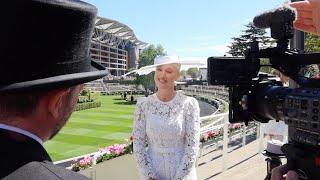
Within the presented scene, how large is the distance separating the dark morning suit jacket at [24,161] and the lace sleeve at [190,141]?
2273 mm

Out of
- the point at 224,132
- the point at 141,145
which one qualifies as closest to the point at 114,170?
the point at 141,145

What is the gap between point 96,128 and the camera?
25.6 metres

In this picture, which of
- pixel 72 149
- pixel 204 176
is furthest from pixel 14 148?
pixel 72 149

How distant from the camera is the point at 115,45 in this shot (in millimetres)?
131375

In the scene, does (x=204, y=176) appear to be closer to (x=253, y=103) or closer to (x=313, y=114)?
(x=253, y=103)

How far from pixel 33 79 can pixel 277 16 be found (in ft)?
4.42

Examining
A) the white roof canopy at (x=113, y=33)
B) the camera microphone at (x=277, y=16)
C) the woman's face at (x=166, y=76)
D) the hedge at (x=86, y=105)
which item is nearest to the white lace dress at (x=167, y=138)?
the woman's face at (x=166, y=76)

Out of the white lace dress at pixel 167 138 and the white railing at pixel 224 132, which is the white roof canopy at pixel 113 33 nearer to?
the white railing at pixel 224 132

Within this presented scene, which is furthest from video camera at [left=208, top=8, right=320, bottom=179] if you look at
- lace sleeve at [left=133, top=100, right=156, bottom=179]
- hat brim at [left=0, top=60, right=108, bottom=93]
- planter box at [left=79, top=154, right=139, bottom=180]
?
planter box at [left=79, top=154, right=139, bottom=180]

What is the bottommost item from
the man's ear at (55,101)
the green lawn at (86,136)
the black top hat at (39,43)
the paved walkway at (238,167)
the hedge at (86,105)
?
the hedge at (86,105)

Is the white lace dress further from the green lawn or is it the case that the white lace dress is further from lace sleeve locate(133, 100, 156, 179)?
the green lawn

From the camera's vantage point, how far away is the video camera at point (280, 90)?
1747 mm

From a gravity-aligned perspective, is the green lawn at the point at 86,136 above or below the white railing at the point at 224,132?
below

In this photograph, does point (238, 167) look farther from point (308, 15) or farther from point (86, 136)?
point (86, 136)
